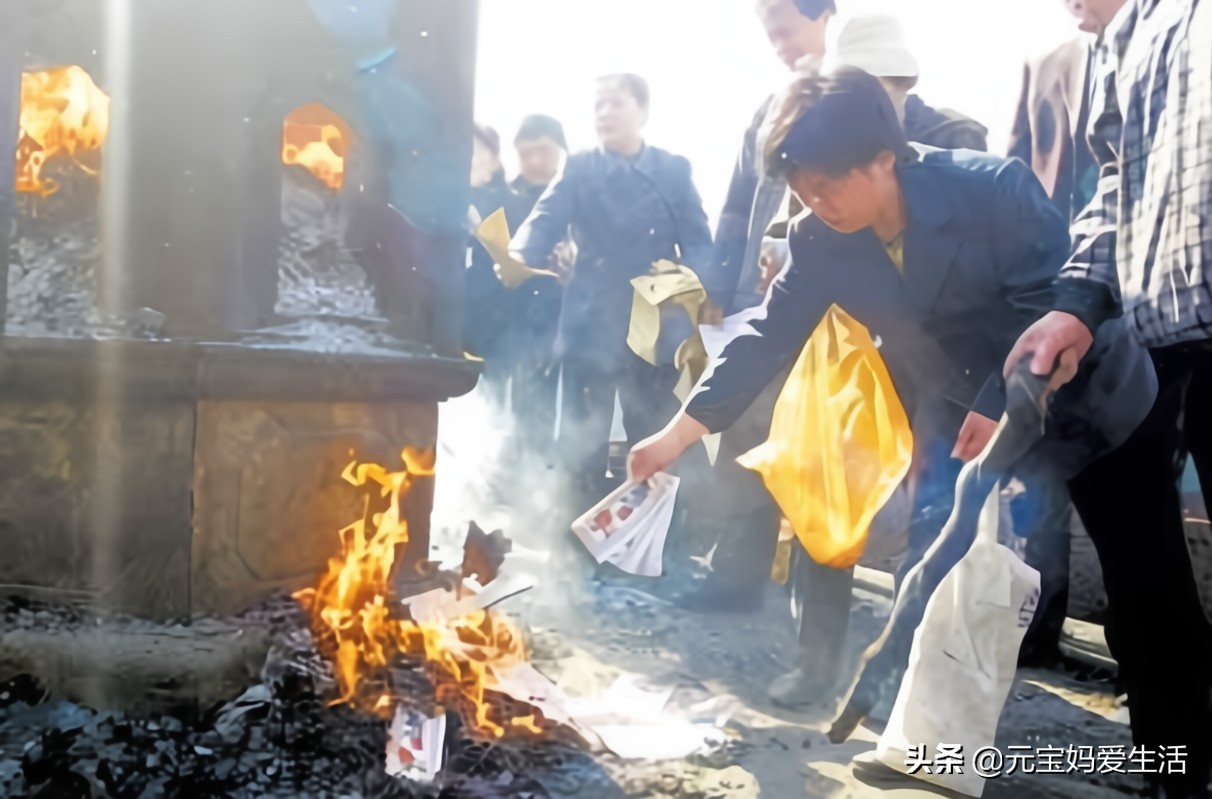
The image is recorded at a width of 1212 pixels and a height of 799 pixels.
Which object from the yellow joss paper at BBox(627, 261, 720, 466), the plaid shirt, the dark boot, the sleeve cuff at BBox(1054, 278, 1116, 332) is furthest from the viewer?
the yellow joss paper at BBox(627, 261, 720, 466)

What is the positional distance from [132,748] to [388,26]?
7.91 ft

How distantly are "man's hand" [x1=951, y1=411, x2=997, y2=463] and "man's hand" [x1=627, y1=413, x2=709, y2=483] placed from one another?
0.78m

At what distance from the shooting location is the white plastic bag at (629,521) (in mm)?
2707

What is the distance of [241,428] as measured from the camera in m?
2.70

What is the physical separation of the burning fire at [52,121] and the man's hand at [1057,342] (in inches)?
118


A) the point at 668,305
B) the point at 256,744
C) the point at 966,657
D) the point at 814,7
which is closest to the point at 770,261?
the point at 668,305

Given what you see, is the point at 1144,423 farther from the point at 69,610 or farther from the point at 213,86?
the point at 69,610

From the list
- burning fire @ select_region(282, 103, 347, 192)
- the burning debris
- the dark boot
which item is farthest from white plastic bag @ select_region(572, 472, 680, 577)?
burning fire @ select_region(282, 103, 347, 192)

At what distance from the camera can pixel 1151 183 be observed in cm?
244

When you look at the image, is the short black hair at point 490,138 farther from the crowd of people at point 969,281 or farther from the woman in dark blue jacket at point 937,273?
the woman in dark blue jacket at point 937,273

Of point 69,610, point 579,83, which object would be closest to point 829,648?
point 579,83

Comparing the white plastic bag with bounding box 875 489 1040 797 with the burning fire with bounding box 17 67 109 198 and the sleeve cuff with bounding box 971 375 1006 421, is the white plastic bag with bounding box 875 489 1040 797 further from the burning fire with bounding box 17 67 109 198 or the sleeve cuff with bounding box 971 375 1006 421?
the burning fire with bounding box 17 67 109 198

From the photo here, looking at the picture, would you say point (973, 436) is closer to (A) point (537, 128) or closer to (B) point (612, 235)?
(B) point (612, 235)

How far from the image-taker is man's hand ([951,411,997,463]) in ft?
8.33
